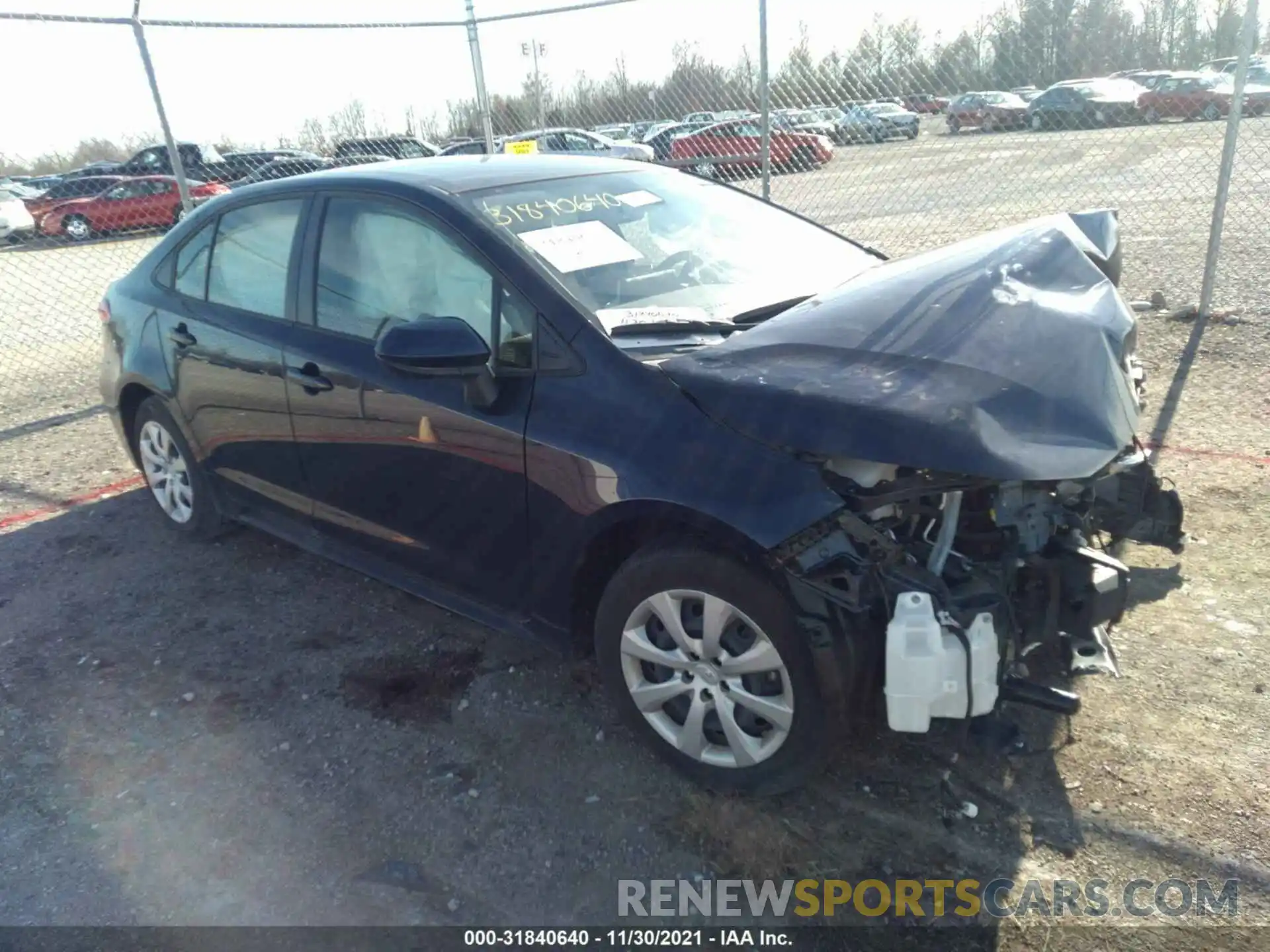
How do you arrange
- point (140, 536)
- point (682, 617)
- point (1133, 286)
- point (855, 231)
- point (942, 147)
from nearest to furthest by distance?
1. point (682, 617)
2. point (140, 536)
3. point (1133, 286)
4. point (942, 147)
5. point (855, 231)

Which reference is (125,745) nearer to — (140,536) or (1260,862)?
(140,536)

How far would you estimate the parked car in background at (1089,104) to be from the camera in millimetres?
7332

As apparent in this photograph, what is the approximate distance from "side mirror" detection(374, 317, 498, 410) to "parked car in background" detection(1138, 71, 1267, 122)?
274 inches

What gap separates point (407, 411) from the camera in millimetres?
3250

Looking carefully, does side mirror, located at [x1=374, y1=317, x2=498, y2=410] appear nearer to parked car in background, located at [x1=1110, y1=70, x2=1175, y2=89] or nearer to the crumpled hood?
the crumpled hood

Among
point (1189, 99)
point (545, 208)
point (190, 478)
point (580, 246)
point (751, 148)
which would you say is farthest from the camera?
point (751, 148)

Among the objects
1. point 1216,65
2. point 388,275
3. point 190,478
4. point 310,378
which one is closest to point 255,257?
point 310,378

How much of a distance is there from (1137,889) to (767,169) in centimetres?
596

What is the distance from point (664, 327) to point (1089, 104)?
19.6 feet

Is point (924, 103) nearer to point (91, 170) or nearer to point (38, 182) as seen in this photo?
point (91, 170)

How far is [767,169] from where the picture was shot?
7344 millimetres

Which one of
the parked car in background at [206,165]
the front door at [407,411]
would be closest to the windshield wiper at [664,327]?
the front door at [407,411]

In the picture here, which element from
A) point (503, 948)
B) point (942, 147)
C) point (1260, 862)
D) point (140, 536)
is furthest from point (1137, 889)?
point (942, 147)

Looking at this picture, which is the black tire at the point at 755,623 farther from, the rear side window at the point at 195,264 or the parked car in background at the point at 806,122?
the parked car in background at the point at 806,122
